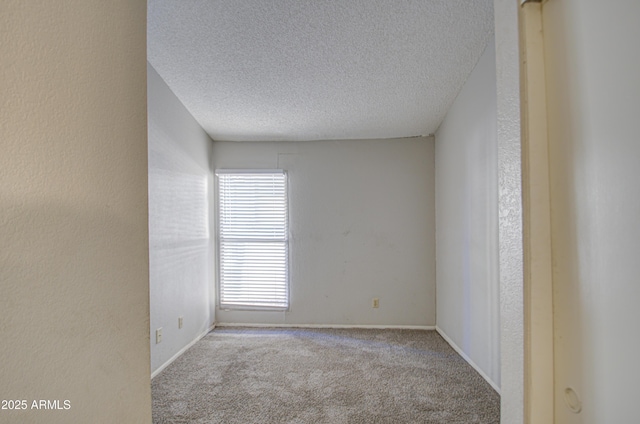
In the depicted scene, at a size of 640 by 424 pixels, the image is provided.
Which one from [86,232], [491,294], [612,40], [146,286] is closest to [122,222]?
[86,232]

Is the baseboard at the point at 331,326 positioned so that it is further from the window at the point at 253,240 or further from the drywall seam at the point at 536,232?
the drywall seam at the point at 536,232

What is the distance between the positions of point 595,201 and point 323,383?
95.1 inches

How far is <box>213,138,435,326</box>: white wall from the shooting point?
4012 millimetres

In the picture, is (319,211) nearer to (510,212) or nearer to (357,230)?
(357,230)

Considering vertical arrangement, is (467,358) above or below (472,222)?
below

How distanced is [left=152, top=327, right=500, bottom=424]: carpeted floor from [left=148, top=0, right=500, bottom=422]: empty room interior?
0.02 m

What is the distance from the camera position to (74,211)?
607mm

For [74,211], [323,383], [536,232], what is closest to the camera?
[74,211]

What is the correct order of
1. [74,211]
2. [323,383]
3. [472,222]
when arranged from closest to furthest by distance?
[74,211]
[323,383]
[472,222]

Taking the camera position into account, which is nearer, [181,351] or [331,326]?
[181,351]

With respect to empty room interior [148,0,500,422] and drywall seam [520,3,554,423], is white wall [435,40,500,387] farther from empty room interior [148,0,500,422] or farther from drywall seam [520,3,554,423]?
drywall seam [520,3,554,423]

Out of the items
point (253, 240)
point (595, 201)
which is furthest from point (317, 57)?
point (253, 240)

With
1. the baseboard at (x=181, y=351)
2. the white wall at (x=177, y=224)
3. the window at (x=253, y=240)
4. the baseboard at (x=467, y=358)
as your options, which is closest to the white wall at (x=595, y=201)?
the baseboard at (x=467, y=358)

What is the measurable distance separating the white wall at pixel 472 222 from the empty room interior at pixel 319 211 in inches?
1.2
